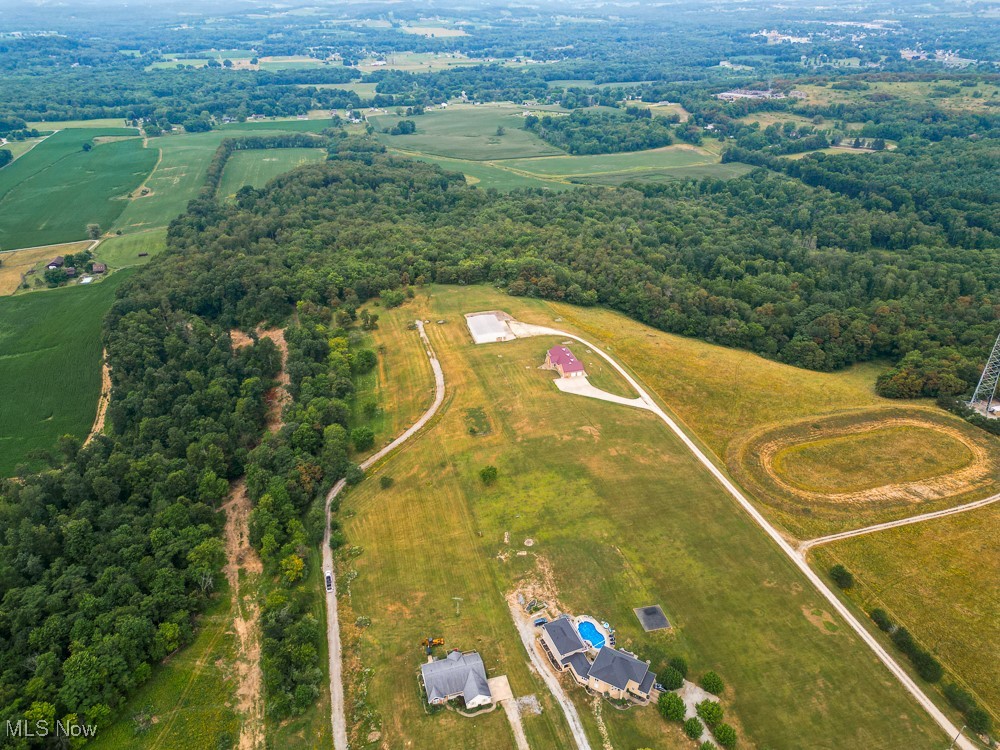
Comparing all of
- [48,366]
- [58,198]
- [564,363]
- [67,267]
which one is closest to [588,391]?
[564,363]

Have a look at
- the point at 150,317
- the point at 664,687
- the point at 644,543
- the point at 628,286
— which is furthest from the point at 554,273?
the point at 664,687

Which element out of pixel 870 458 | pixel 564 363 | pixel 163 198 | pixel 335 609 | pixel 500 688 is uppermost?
pixel 564 363

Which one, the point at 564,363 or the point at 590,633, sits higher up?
the point at 564,363

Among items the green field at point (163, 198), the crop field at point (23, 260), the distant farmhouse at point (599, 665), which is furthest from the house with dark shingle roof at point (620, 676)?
the green field at point (163, 198)

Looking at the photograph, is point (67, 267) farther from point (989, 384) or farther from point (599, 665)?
point (989, 384)

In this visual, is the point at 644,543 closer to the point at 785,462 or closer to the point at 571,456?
the point at 571,456
